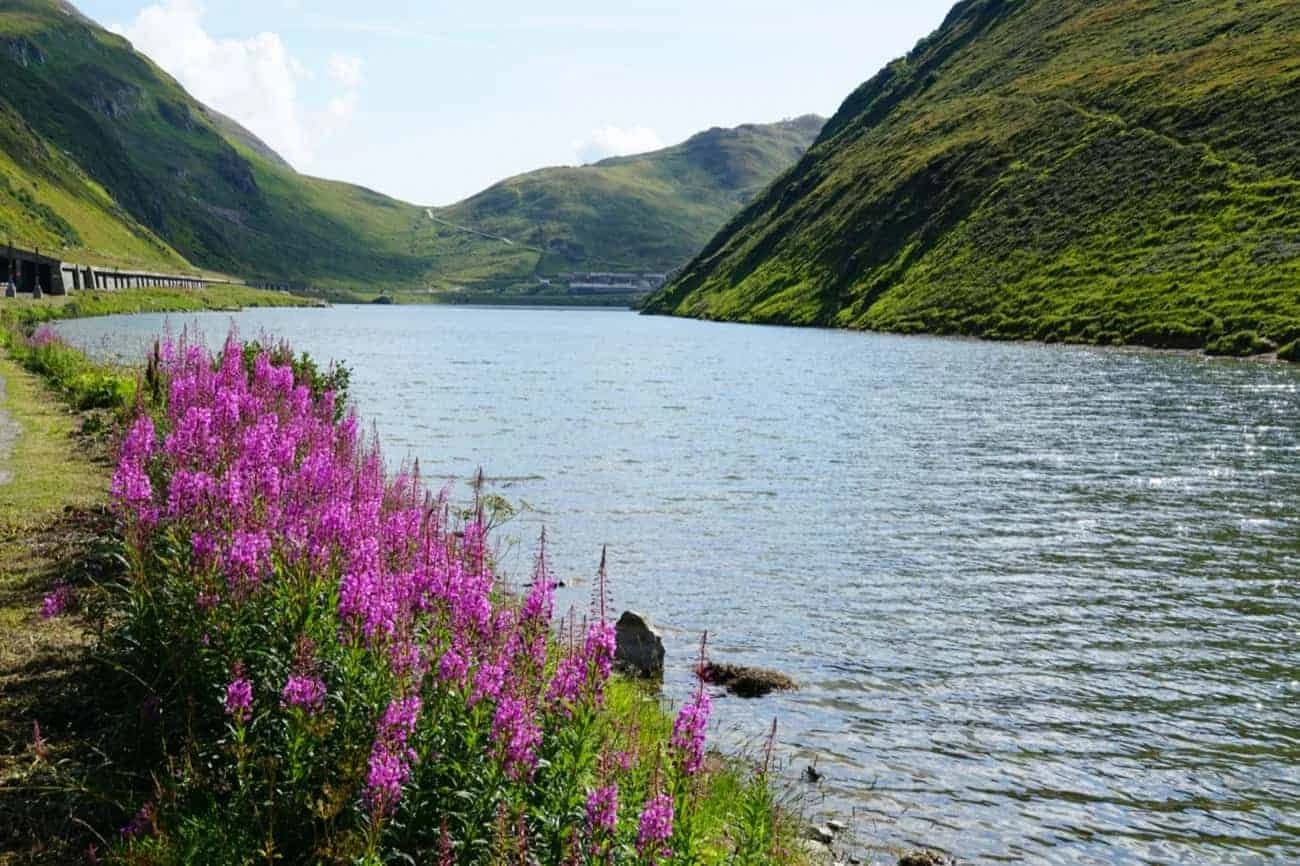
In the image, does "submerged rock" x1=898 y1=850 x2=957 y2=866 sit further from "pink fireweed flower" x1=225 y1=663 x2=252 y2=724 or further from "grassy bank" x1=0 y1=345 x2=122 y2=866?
"grassy bank" x1=0 y1=345 x2=122 y2=866

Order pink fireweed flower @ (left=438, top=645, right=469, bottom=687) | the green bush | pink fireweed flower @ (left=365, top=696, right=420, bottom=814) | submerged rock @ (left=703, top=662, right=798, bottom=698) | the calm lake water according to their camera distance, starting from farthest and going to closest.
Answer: the green bush, submerged rock @ (left=703, top=662, right=798, bottom=698), the calm lake water, pink fireweed flower @ (left=438, top=645, right=469, bottom=687), pink fireweed flower @ (left=365, top=696, right=420, bottom=814)

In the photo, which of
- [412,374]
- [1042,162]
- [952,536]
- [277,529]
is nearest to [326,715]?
[277,529]

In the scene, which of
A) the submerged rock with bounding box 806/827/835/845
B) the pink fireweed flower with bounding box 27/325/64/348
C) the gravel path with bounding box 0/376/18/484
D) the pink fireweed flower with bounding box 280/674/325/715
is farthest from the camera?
the pink fireweed flower with bounding box 27/325/64/348

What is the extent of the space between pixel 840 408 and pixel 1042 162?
95.2 metres

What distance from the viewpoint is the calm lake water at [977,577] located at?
41.8 ft

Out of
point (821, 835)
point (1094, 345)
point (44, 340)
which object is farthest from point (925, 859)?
point (1094, 345)

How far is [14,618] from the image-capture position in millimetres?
12219

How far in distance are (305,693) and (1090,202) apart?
126121 millimetres

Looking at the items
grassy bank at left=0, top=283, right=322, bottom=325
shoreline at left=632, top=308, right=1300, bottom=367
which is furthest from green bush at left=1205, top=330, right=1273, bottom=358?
grassy bank at left=0, top=283, right=322, bottom=325

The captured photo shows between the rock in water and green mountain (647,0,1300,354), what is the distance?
7449cm

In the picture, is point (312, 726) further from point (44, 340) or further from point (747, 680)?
point (44, 340)

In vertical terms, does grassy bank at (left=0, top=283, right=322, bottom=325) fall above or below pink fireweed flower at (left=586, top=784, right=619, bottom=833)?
below

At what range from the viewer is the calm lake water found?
41.8 feet

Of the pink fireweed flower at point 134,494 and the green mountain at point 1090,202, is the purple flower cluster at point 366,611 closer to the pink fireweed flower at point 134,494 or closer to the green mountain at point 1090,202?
the pink fireweed flower at point 134,494
